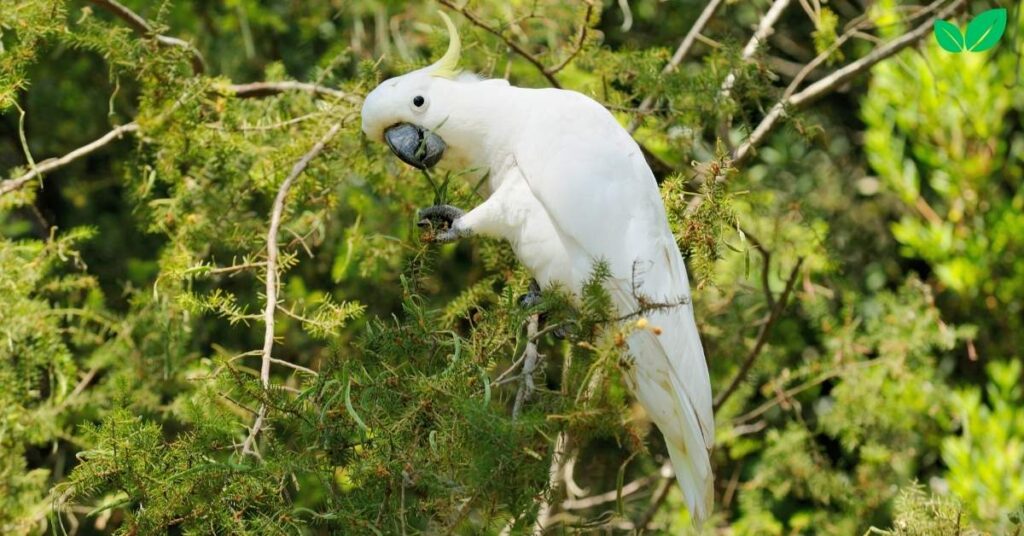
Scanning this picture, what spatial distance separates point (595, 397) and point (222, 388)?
25.7 inches

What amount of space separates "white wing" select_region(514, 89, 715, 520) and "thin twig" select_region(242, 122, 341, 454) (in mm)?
548

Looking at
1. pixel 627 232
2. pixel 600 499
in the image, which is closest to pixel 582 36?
pixel 627 232

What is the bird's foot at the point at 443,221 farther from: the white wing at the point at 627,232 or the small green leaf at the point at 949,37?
the small green leaf at the point at 949,37

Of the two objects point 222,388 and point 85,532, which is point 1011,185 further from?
point 85,532

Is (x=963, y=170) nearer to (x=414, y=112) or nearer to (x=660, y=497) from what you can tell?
(x=660, y=497)

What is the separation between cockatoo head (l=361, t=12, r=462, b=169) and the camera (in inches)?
99.3

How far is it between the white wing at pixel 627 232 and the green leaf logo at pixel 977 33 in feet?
2.35

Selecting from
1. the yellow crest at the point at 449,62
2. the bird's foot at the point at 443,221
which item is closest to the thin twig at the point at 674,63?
the yellow crest at the point at 449,62

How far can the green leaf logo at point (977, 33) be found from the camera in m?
2.47

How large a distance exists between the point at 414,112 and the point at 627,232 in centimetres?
54

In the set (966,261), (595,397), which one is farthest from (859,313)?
(595,397)

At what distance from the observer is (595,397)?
6.00 feet

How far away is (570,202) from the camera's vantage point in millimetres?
2438

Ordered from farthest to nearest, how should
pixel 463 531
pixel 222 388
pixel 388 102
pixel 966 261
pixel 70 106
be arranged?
pixel 70 106, pixel 966 261, pixel 388 102, pixel 222 388, pixel 463 531
